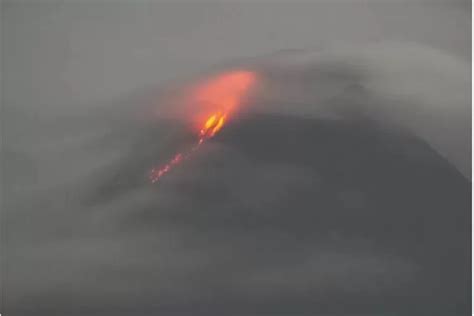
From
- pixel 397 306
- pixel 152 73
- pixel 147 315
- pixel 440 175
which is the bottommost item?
pixel 147 315

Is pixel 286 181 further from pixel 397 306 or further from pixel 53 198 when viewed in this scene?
pixel 53 198

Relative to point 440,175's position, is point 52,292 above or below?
below

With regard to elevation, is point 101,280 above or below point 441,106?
below

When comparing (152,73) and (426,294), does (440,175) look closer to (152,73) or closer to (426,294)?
(426,294)

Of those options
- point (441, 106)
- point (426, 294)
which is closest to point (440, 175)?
point (441, 106)

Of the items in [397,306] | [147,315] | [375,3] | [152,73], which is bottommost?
[147,315]

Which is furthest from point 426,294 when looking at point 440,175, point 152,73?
point 152,73
